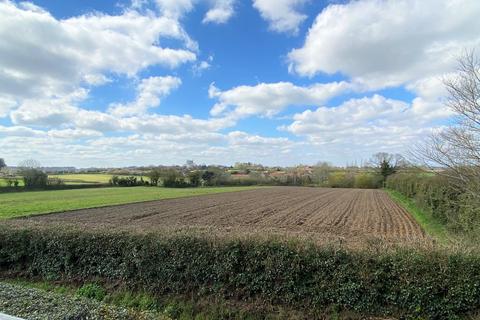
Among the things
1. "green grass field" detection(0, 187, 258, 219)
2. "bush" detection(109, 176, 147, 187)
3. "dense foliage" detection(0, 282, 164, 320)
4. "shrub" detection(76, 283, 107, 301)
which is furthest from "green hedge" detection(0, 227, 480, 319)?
"bush" detection(109, 176, 147, 187)

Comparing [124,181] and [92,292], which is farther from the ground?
[124,181]

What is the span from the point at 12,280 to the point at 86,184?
6571 cm

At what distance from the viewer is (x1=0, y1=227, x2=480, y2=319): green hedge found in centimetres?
566

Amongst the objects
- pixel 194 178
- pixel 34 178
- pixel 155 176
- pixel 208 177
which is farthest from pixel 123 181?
pixel 208 177

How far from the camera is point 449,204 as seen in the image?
14.4 meters

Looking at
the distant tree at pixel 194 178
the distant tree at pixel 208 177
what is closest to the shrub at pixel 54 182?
the distant tree at pixel 194 178

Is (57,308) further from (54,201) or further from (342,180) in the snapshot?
(342,180)

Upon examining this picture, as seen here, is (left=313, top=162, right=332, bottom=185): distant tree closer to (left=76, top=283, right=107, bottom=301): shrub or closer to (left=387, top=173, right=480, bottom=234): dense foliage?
(left=387, top=173, right=480, bottom=234): dense foliage

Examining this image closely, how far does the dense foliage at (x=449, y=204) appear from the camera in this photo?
9852 millimetres

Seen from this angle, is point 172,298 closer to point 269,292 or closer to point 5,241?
point 269,292

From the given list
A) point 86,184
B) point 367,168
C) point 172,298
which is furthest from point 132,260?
point 367,168

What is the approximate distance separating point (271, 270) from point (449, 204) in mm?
12204

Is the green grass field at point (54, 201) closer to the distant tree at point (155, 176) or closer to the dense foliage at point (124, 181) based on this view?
the dense foliage at point (124, 181)

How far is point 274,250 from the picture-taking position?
260 inches
